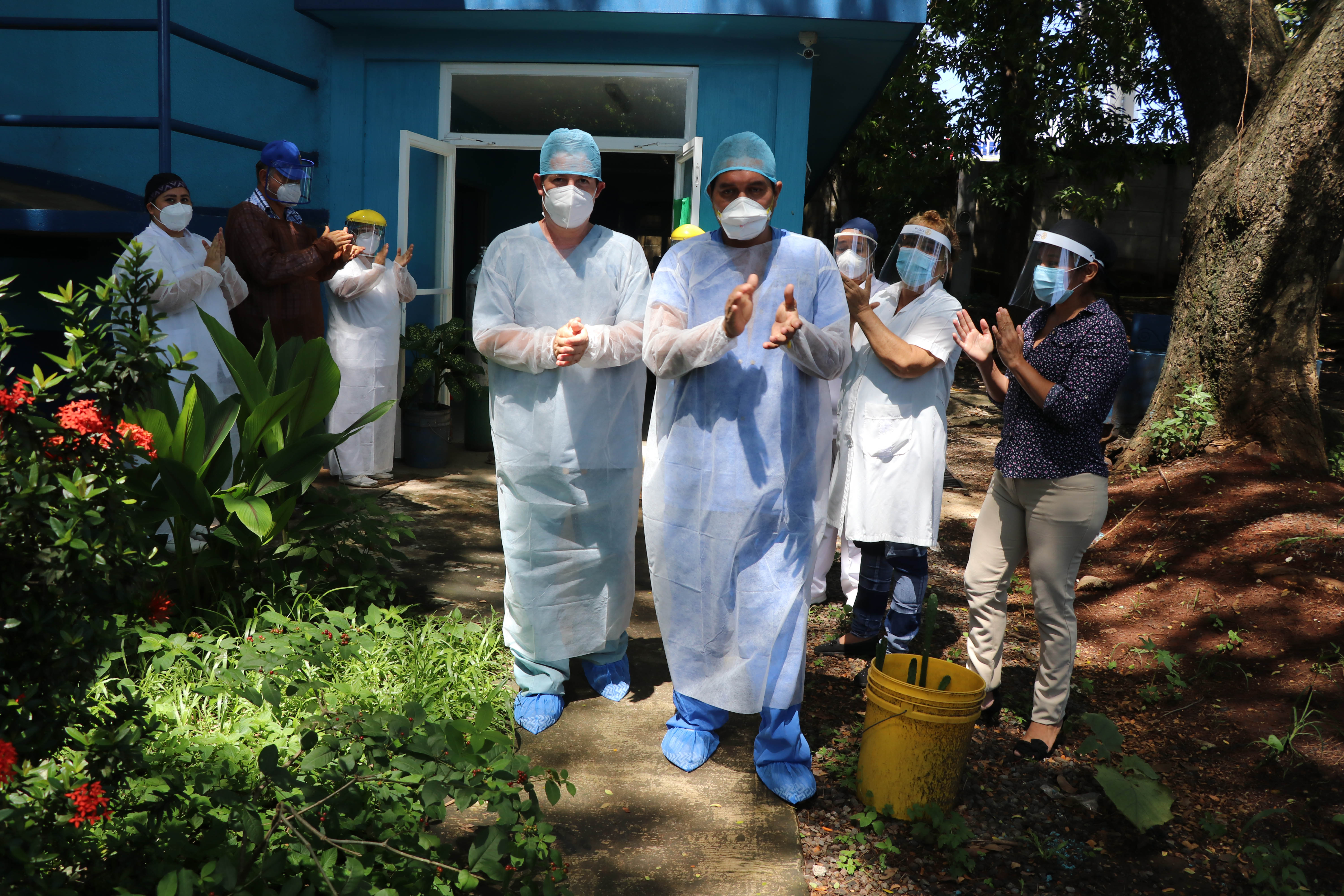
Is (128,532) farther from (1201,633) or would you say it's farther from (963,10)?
(963,10)

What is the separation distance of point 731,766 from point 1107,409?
1.61m

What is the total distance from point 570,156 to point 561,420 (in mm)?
862

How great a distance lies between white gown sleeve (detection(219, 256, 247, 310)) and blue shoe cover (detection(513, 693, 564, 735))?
267 centimetres

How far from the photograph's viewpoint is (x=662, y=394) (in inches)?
117

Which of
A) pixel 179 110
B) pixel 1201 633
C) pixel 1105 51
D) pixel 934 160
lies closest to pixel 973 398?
pixel 934 160

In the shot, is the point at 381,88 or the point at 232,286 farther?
the point at 381,88

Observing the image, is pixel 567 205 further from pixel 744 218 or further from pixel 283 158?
pixel 283 158

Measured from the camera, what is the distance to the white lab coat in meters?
3.54

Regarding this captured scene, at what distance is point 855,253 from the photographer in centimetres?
393

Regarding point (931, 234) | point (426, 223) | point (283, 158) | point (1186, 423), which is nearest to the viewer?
point (931, 234)

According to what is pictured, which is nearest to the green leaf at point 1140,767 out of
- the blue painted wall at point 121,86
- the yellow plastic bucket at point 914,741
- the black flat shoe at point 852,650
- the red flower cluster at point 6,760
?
the yellow plastic bucket at point 914,741

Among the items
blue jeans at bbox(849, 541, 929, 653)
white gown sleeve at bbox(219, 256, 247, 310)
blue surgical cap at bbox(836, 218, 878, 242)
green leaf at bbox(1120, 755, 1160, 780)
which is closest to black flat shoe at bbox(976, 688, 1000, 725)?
blue jeans at bbox(849, 541, 929, 653)

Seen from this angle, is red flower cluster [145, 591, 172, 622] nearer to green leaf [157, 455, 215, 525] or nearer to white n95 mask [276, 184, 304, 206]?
green leaf [157, 455, 215, 525]

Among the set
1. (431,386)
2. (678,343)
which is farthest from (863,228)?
(431,386)
